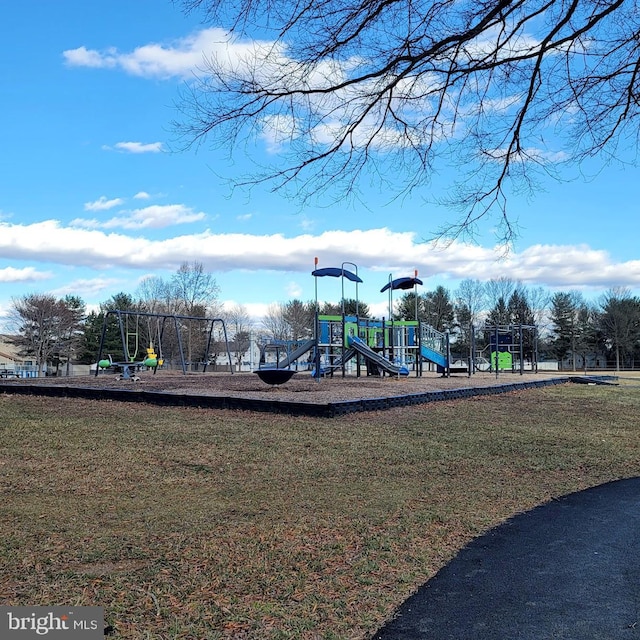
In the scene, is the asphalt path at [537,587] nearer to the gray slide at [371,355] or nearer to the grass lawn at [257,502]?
the grass lawn at [257,502]

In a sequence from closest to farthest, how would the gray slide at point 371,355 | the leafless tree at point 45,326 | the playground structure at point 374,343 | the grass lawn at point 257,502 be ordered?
the grass lawn at point 257,502, the gray slide at point 371,355, the playground structure at point 374,343, the leafless tree at point 45,326

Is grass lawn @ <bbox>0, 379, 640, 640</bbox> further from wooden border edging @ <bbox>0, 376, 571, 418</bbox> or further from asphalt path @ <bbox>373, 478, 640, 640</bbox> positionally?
wooden border edging @ <bbox>0, 376, 571, 418</bbox>

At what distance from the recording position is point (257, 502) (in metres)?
5.71

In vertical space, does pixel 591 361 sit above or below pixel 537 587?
above

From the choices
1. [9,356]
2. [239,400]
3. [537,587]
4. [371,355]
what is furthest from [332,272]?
[9,356]

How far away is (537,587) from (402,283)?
21159mm

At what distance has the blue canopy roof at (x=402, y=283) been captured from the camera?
24.4 m

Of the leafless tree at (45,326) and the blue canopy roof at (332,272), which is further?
the leafless tree at (45,326)

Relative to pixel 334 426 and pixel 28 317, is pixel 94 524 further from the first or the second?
pixel 28 317

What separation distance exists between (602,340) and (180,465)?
63154 mm

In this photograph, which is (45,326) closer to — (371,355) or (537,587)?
(371,355)

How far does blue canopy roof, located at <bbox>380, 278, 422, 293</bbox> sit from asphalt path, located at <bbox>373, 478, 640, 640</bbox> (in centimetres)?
1915

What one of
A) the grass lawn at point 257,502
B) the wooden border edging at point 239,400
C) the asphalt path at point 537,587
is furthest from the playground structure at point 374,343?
the asphalt path at point 537,587

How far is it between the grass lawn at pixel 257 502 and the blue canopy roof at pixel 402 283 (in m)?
13.0
